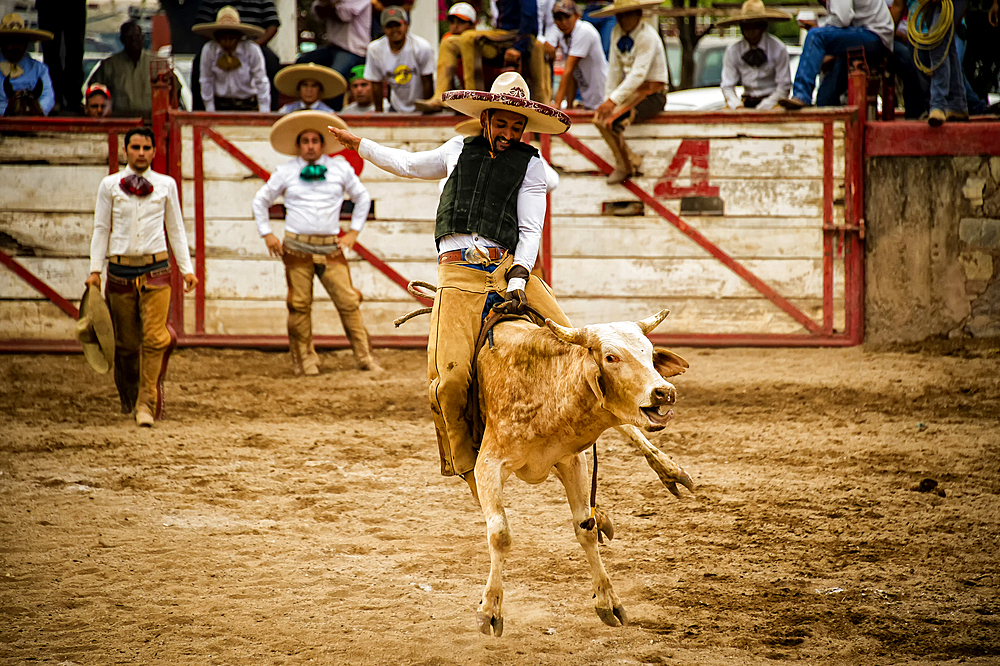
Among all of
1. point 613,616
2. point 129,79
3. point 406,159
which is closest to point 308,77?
point 129,79

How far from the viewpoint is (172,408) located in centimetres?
909

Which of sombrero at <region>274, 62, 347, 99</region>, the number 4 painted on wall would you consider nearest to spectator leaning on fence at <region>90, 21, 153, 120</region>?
sombrero at <region>274, 62, 347, 99</region>

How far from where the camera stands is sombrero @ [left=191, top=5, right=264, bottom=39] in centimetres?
1149

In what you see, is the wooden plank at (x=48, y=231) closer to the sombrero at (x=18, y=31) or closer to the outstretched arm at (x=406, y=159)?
the sombrero at (x=18, y=31)

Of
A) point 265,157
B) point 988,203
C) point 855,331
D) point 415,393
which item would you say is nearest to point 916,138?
point 988,203

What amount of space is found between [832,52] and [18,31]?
8.87m

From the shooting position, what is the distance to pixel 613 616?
15.2 ft

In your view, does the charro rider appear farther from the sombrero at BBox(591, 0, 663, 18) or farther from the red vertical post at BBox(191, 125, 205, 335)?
the red vertical post at BBox(191, 125, 205, 335)

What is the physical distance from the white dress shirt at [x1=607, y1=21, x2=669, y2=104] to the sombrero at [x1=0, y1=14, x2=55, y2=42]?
6.38m

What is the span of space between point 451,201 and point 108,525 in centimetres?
287

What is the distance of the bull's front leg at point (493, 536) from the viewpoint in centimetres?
432

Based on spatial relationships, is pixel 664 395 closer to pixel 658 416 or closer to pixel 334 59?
pixel 658 416

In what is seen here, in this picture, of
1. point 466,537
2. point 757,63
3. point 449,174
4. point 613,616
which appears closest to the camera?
point 613,616

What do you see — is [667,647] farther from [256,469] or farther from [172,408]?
[172,408]
